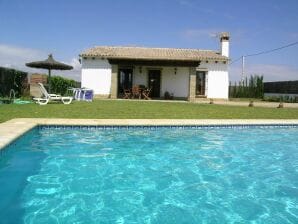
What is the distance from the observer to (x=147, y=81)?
26266mm

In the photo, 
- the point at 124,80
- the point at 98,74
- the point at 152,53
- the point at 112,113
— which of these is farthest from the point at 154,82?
the point at 112,113

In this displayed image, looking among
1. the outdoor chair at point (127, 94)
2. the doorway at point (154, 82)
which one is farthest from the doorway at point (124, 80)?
the doorway at point (154, 82)

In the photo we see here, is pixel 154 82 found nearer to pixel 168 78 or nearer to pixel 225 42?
pixel 168 78

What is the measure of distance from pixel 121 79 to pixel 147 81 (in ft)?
6.02

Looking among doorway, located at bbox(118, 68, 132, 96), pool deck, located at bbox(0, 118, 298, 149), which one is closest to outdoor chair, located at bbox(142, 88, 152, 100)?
doorway, located at bbox(118, 68, 132, 96)

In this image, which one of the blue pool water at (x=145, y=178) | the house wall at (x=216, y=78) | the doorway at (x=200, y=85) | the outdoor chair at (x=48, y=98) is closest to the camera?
the blue pool water at (x=145, y=178)

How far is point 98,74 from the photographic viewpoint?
25734mm

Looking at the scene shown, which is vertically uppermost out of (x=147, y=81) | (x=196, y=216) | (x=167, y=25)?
(x=167, y=25)

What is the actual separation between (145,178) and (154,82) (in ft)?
67.0

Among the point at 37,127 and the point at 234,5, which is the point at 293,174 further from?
the point at 234,5

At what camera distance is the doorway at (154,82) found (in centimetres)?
2636

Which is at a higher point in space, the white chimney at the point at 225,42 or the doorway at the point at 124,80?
the white chimney at the point at 225,42

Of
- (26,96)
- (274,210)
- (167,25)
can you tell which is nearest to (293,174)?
(274,210)

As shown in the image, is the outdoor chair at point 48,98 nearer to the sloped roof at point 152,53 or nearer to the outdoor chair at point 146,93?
the outdoor chair at point 146,93
